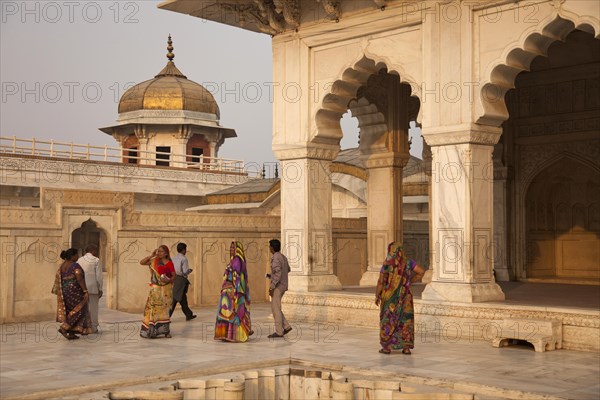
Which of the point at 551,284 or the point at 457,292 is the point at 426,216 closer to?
the point at 551,284

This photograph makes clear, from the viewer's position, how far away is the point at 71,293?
10.1 meters

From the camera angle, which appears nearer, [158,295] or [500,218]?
[158,295]

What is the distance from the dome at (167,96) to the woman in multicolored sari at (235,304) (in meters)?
28.6

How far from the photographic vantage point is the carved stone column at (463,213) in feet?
32.8

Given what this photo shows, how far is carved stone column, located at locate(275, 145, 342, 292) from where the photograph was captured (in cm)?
1190

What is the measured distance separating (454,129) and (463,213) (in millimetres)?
1024

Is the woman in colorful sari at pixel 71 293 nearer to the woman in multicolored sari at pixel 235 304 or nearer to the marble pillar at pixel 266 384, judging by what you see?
the woman in multicolored sari at pixel 235 304

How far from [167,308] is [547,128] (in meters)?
7.80

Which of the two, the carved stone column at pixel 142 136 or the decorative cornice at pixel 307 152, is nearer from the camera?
the decorative cornice at pixel 307 152

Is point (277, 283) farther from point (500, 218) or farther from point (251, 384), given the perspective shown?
point (500, 218)

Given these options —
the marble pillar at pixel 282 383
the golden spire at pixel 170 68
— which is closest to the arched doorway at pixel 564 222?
the marble pillar at pixel 282 383

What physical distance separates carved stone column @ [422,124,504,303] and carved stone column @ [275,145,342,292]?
84.1 inches

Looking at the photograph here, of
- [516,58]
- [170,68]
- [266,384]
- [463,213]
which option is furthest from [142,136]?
[266,384]

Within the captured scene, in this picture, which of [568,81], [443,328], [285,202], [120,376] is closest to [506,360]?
[443,328]
